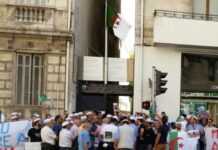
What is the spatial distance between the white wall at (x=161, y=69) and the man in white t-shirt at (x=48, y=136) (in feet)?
26.7

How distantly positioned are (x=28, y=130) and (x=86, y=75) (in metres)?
7.40

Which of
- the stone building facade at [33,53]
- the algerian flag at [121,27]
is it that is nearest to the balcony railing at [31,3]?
the stone building facade at [33,53]

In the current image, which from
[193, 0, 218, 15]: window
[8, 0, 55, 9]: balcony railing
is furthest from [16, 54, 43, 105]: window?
[193, 0, 218, 15]: window

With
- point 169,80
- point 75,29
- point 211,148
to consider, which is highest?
point 75,29

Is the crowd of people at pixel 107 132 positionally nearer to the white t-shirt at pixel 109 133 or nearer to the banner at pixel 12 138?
the white t-shirt at pixel 109 133

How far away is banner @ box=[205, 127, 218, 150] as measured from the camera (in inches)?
896

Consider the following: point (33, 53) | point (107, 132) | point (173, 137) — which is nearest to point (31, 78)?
point (33, 53)

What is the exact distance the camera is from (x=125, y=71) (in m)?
28.9

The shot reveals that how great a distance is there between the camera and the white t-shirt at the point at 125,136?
21375 mm

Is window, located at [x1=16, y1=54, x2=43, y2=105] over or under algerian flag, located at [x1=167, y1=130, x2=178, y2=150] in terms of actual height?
over

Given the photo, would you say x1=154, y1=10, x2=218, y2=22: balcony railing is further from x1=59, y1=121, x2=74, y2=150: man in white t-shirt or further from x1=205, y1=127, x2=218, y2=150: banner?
x1=59, y1=121, x2=74, y2=150: man in white t-shirt

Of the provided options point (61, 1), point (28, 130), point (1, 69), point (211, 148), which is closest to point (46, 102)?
point (1, 69)

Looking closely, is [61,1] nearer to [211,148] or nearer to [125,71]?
[125,71]

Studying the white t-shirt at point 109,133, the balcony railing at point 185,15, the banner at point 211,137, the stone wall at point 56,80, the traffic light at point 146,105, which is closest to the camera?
the white t-shirt at point 109,133
